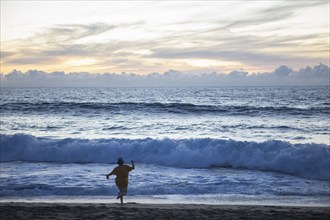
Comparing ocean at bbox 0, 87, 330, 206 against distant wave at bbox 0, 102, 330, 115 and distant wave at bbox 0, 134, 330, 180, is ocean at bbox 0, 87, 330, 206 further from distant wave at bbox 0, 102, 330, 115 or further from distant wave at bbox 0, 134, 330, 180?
distant wave at bbox 0, 102, 330, 115

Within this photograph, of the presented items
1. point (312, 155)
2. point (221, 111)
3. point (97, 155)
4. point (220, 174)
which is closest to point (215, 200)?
point (220, 174)

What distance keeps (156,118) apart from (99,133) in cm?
882

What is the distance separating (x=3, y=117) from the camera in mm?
33875

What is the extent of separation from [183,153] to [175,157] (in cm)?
55

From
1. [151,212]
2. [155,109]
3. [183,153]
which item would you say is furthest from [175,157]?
[155,109]

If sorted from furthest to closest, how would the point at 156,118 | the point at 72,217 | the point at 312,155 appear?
1. the point at 156,118
2. the point at 312,155
3. the point at 72,217

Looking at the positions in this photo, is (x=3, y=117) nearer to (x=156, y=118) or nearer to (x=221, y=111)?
(x=156, y=118)

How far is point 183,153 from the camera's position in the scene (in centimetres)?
1877

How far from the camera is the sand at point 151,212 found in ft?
27.1

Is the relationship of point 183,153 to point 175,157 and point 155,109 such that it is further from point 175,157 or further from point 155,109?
point 155,109

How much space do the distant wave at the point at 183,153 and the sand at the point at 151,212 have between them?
7.01 m

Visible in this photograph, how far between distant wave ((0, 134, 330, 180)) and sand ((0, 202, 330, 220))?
7.01 m

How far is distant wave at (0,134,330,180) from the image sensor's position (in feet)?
54.6

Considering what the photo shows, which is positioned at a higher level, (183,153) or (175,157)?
(183,153)
